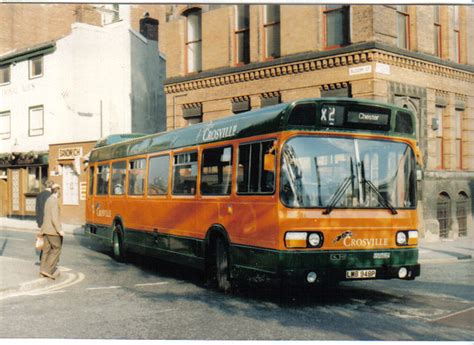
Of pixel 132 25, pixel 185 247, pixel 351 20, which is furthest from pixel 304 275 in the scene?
pixel 132 25

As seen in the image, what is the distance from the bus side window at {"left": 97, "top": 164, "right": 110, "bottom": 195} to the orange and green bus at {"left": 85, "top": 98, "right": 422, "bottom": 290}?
5.66 meters

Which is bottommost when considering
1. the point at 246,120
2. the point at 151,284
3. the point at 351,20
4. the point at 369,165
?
the point at 151,284

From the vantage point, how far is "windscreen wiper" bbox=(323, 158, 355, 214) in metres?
8.43

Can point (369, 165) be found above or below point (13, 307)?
above

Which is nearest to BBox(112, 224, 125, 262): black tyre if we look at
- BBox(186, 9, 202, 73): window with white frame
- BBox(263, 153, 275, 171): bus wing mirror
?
BBox(263, 153, 275, 171): bus wing mirror

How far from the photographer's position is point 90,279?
1167cm

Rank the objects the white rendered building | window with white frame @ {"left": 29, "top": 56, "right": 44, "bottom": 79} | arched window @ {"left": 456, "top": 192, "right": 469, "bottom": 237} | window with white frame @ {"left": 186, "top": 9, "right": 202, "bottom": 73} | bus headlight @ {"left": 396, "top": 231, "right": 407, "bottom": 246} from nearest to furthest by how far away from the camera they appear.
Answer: bus headlight @ {"left": 396, "top": 231, "right": 407, "bottom": 246} → arched window @ {"left": 456, "top": 192, "right": 469, "bottom": 237} → window with white frame @ {"left": 186, "top": 9, "right": 202, "bottom": 73} → the white rendered building → window with white frame @ {"left": 29, "top": 56, "right": 44, "bottom": 79}

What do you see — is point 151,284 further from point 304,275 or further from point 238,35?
point 238,35

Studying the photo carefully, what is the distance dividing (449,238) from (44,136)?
1799 cm

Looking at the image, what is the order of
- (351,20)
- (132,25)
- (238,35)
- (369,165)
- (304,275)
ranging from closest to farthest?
(304,275), (369,165), (351,20), (238,35), (132,25)

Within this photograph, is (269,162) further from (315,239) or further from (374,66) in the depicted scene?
(374,66)

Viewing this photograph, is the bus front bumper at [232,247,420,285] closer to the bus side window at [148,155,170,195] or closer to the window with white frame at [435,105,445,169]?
the bus side window at [148,155,170,195]

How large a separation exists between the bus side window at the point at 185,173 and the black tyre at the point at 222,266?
135 cm

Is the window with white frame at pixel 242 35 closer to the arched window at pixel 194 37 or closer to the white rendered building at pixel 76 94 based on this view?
the arched window at pixel 194 37
